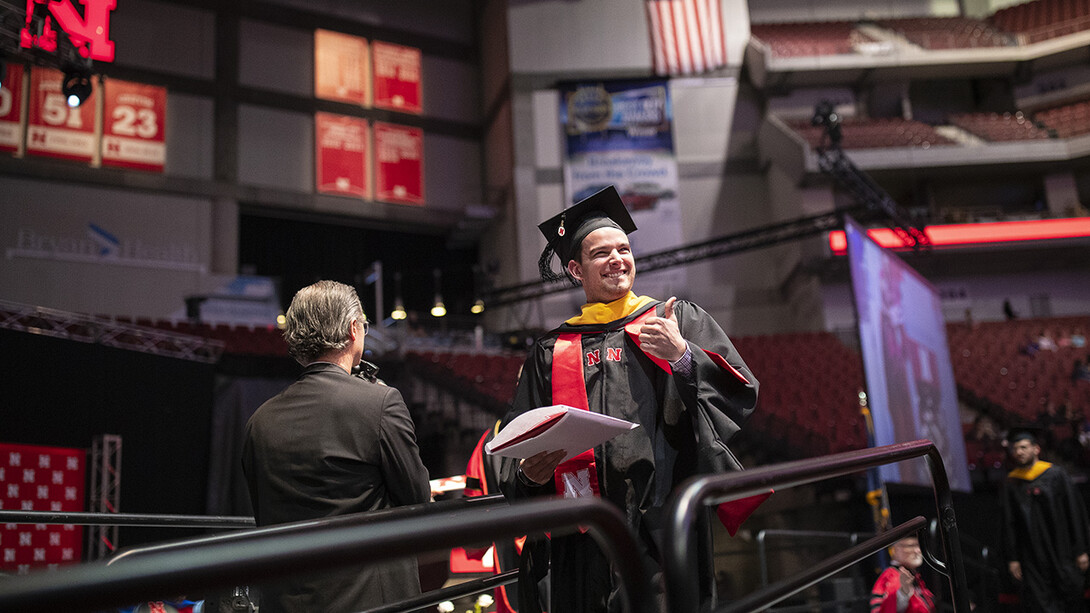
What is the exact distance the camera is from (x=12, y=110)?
13500 mm

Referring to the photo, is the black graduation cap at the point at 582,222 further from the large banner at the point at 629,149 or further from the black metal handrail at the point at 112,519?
the large banner at the point at 629,149

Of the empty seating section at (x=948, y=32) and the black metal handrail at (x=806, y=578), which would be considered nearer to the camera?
the black metal handrail at (x=806, y=578)

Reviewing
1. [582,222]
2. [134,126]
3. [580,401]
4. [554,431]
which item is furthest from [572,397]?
[134,126]

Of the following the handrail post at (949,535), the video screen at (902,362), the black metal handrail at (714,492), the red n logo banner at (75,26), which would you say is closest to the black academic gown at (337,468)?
the black metal handrail at (714,492)

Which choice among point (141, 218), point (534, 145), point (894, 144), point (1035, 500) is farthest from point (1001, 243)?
point (141, 218)

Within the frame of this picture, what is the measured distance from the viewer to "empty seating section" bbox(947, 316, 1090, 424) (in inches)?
451

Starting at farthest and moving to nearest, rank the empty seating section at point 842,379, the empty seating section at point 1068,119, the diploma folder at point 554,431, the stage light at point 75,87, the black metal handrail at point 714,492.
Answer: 1. the empty seating section at point 1068,119
2. the empty seating section at point 842,379
3. the stage light at point 75,87
4. the diploma folder at point 554,431
5. the black metal handrail at point 714,492

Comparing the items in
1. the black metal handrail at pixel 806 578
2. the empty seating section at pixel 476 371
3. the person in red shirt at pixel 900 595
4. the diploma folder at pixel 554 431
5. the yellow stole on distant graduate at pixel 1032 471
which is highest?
the empty seating section at pixel 476 371

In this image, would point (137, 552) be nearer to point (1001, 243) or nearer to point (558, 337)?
point (558, 337)

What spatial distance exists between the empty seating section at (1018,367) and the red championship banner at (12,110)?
16.3 meters

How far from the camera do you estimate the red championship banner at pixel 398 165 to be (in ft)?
55.3

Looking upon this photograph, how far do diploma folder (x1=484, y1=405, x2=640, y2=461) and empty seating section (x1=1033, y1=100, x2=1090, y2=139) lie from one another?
1837cm

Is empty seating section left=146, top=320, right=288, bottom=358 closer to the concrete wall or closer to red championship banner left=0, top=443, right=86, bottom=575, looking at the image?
the concrete wall

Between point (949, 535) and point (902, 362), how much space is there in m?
5.50
